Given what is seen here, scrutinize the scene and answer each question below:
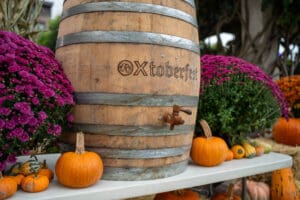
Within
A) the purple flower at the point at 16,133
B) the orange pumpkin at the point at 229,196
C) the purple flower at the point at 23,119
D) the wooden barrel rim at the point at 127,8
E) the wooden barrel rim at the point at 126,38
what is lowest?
the orange pumpkin at the point at 229,196

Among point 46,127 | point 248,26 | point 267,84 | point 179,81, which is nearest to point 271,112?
point 267,84

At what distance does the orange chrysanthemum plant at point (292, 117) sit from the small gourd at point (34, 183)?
245 cm

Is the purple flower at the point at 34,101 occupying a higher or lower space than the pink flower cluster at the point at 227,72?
lower

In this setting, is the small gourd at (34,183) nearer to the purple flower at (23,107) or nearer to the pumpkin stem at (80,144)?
the pumpkin stem at (80,144)

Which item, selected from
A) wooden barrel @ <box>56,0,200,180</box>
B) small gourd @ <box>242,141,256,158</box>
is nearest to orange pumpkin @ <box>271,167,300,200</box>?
small gourd @ <box>242,141,256,158</box>

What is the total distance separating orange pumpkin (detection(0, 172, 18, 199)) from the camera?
1062 millimetres

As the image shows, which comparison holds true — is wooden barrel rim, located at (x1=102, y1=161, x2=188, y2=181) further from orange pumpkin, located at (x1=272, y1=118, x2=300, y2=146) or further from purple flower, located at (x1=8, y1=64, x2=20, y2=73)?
orange pumpkin, located at (x1=272, y1=118, x2=300, y2=146)

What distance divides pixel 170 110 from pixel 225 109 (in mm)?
587

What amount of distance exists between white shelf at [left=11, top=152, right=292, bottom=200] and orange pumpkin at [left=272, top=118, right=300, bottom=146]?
5.10 feet

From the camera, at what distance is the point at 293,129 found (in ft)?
10.5

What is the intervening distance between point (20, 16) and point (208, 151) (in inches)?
60.6

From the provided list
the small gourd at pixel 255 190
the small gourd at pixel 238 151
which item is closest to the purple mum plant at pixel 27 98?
the small gourd at pixel 238 151

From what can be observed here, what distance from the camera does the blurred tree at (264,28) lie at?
3938 mm

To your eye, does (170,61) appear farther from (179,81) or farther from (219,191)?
(219,191)
